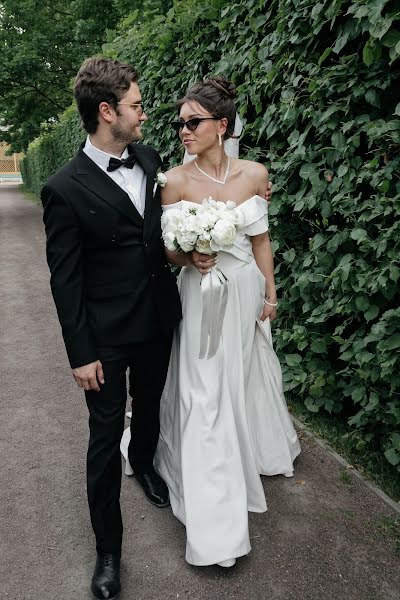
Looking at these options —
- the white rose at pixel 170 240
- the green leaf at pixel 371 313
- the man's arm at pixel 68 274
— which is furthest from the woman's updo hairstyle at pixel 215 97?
the green leaf at pixel 371 313

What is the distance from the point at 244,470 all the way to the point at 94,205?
164 cm

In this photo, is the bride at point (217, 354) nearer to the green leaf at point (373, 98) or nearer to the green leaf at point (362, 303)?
the green leaf at point (362, 303)

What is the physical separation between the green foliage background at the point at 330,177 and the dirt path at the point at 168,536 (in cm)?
49

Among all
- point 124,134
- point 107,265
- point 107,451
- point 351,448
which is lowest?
point 351,448

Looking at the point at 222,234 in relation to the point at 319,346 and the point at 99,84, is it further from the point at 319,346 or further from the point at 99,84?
the point at 319,346

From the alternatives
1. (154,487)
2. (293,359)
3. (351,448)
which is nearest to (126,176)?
(154,487)

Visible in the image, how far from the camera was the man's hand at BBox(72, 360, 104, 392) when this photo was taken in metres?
2.34

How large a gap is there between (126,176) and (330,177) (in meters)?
1.42

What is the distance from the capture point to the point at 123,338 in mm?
2510

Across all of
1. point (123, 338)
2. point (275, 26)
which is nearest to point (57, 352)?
point (123, 338)

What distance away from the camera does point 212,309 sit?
2.64m

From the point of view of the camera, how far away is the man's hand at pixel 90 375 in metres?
2.34

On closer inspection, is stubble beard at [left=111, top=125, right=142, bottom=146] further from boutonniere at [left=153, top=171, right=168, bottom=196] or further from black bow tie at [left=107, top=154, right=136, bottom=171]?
boutonniere at [left=153, top=171, right=168, bottom=196]

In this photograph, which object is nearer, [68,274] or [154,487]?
[68,274]
